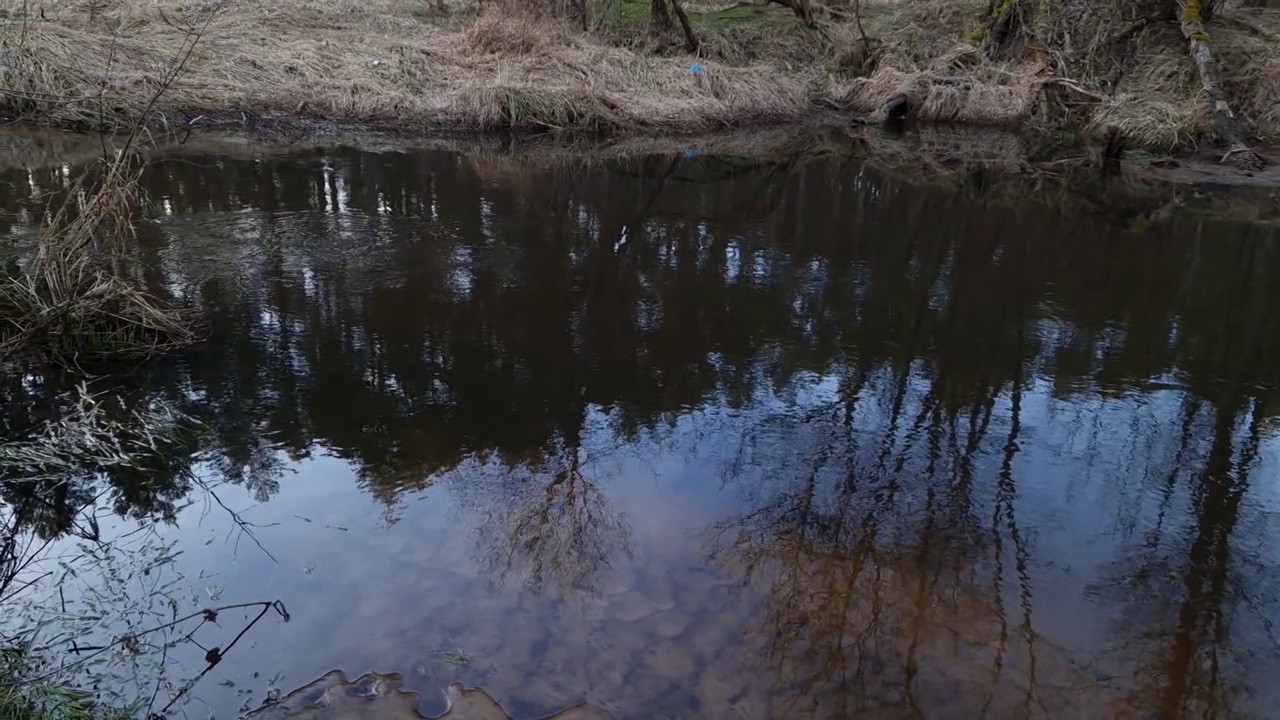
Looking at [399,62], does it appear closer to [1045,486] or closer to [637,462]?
[637,462]

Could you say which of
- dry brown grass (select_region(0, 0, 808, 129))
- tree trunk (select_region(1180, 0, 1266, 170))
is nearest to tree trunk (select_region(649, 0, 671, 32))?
dry brown grass (select_region(0, 0, 808, 129))

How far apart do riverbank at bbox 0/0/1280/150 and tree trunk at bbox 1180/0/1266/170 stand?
0.19m

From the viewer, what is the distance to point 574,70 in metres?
15.2

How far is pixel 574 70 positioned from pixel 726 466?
37.9 feet

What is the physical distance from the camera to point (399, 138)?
13.2 m

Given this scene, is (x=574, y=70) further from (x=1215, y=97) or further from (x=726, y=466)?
(x=726, y=466)

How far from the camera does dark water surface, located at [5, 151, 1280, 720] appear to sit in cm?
357

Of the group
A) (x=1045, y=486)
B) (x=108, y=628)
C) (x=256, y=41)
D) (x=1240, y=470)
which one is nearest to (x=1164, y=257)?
(x=1240, y=470)

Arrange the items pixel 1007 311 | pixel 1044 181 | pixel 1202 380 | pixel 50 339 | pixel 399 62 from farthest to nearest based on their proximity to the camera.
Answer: pixel 399 62
pixel 1044 181
pixel 1007 311
pixel 1202 380
pixel 50 339

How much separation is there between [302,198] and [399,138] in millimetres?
3951

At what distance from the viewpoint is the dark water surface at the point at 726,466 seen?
3.57 metres

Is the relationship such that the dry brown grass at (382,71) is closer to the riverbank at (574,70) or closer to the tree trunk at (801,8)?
the riverbank at (574,70)

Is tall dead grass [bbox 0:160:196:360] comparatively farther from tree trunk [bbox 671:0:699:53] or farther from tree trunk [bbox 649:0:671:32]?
tree trunk [bbox 649:0:671:32]

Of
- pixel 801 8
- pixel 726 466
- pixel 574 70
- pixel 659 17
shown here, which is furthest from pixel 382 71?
pixel 726 466
